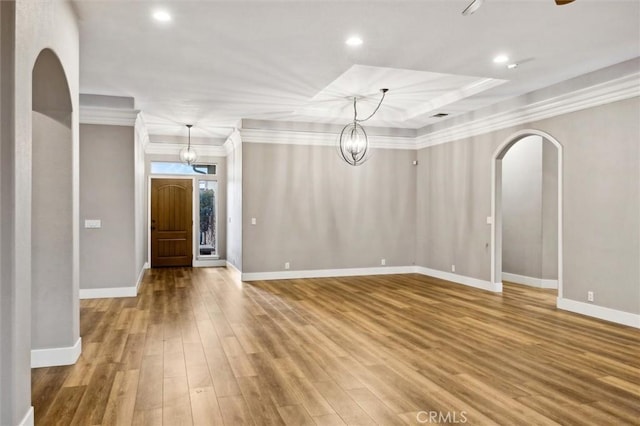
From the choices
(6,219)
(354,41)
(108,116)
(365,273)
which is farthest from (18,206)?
(365,273)

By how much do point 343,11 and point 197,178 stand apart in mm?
7311

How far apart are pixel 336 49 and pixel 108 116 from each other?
3730 millimetres

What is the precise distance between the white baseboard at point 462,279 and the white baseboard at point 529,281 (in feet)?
3.14

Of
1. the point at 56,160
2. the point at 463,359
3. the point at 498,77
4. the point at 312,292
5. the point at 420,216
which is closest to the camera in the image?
the point at 56,160

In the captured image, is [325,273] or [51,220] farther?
[325,273]

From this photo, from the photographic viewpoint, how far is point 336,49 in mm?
4504

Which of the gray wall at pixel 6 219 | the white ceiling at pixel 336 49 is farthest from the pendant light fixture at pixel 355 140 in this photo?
the gray wall at pixel 6 219

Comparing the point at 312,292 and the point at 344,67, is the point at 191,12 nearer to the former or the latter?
the point at 344,67

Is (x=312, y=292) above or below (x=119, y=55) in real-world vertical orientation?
below

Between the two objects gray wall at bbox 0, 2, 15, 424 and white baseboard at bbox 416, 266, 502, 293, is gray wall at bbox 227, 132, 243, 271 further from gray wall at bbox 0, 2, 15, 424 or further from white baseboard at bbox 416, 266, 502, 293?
gray wall at bbox 0, 2, 15, 424

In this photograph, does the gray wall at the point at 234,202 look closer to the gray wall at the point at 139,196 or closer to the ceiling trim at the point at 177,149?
the ceiling trim at the point at 177,149

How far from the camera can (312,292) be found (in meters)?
6.94

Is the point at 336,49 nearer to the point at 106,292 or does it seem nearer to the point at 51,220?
the point at 51,220

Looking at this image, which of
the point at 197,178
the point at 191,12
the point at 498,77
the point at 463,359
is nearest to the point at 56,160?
the point at 191,12
